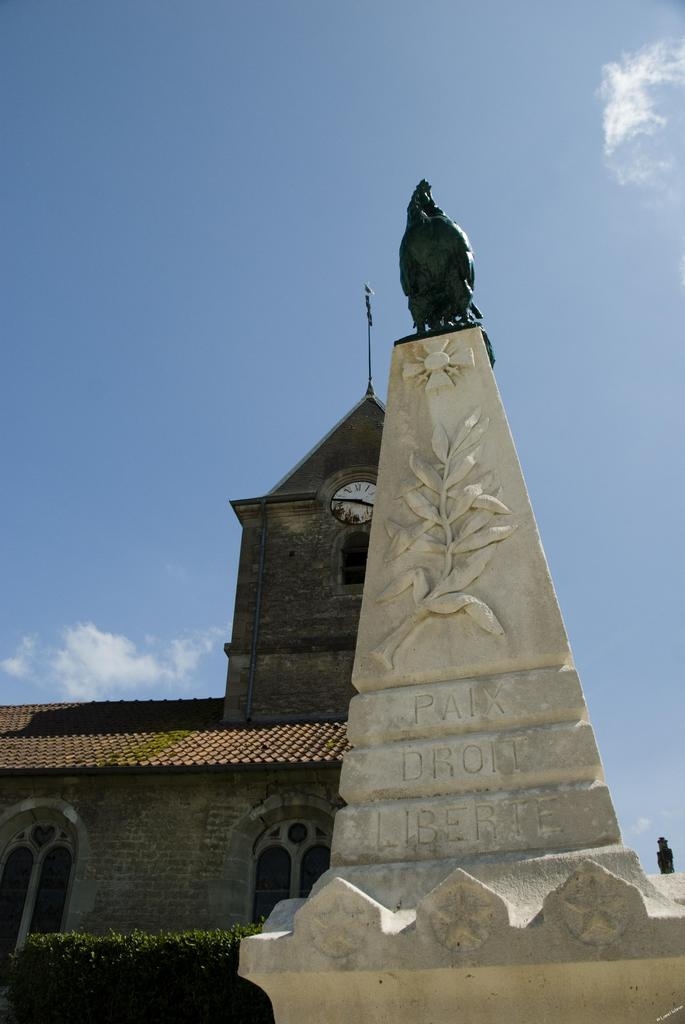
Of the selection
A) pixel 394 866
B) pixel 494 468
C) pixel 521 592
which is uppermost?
pixel 494 468

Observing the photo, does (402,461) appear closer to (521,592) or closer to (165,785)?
(521,592)

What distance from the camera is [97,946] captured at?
9.10m

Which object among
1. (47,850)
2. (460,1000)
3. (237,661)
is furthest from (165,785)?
(460,1000)

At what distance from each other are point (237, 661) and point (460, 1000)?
14.1 m

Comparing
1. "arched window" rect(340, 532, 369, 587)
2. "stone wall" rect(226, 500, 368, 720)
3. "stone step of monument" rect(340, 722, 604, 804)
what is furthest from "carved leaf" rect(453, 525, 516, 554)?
"arched window" rect(340, 532, 369, 587)

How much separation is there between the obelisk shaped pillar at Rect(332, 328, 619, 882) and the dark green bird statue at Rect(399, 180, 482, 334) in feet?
1.79

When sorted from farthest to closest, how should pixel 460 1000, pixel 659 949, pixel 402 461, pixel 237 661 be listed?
1. pixel 237 661
2. pixel 402 461
3. pixel 460 1000
4. pixel 659 949

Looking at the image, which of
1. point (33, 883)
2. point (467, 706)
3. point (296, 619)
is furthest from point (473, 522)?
point (296, 619)

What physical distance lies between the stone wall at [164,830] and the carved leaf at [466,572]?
29.0 ft

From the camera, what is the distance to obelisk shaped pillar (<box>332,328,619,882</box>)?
9.13 ft

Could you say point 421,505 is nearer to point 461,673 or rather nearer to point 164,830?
point 461,673

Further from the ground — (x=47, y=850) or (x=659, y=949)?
(x=47, y=850)

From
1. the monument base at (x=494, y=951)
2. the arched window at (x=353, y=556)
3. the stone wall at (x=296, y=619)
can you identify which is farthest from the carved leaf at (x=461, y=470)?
the arched window at (x=353, y=556)

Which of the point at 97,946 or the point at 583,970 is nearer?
the point at 583,970
